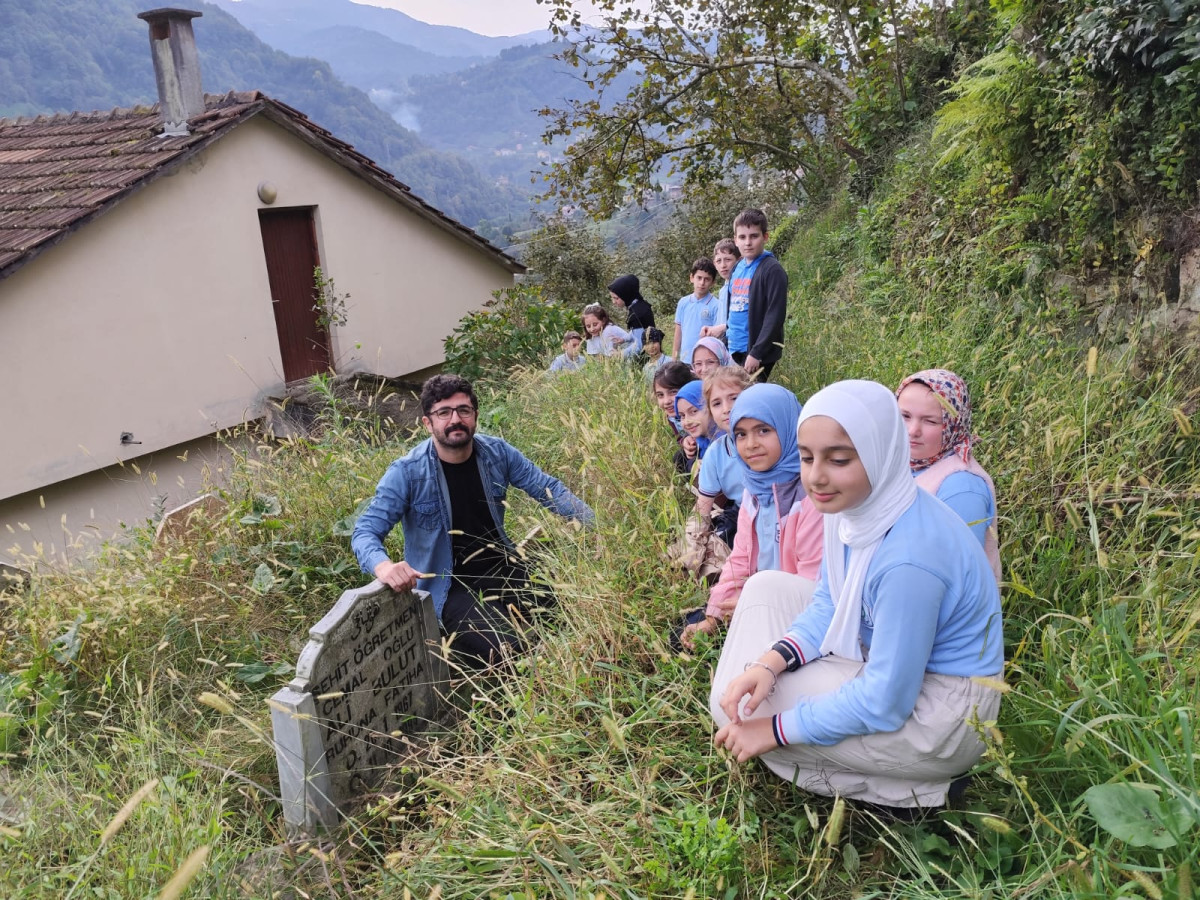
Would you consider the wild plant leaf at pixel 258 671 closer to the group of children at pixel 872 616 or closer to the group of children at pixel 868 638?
the group of children at pixel 872 616

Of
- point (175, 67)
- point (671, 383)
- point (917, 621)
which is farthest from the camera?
point (175, 67)

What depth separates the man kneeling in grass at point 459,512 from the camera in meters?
3.98

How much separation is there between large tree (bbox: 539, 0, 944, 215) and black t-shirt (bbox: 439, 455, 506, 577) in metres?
9.68

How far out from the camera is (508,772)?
2.42m

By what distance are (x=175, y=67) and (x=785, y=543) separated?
12500mm

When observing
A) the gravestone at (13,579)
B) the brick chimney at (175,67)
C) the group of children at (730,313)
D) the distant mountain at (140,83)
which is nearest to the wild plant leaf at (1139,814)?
the group of children at (730,313)

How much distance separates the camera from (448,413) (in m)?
4.02

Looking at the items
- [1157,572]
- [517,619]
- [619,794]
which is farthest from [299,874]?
[1157,572]

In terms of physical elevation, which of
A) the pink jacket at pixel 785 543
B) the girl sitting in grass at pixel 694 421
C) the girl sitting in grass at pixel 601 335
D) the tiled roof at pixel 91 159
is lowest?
the pink jacket at pixel 785 543

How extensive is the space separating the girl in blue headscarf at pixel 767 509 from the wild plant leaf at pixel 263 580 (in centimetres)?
286

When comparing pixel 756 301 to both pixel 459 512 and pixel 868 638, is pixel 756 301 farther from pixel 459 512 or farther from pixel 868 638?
pixel 868 638

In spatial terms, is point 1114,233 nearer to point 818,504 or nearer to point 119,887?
point 818,504

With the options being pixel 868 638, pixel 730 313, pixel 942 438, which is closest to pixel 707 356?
pixel 730 313

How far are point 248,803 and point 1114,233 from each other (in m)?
5.43
